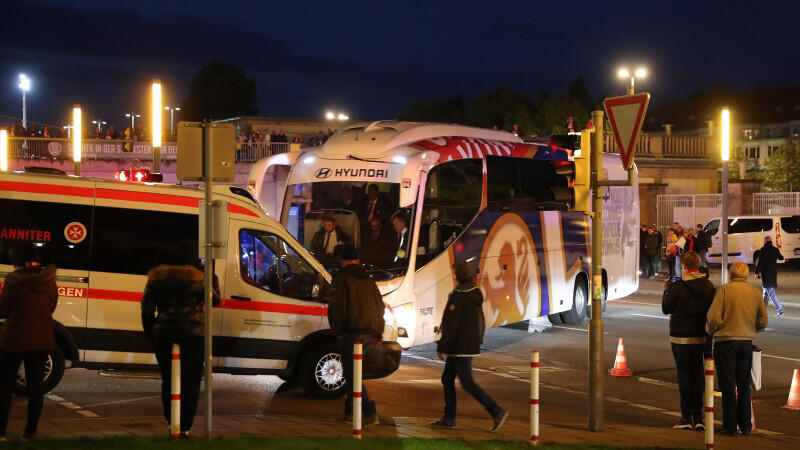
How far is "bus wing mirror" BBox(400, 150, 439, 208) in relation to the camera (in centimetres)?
1464

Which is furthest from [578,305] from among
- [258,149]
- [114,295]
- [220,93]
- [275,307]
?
[220,93]

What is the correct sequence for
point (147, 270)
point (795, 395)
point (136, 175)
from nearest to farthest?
point (147, 270) < point (795, 395) < point (136, 175)

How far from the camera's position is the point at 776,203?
4100 cm

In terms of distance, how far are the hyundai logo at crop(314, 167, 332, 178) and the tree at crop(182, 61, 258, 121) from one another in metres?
93.8

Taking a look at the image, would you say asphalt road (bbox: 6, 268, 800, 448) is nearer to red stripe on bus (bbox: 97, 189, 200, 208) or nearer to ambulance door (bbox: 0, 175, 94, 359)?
ambulance door (bbox: 0, 175, 94, 359)

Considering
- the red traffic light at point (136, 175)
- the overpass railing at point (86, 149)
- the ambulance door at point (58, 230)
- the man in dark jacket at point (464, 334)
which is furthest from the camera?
the overpass railing at point (86, 149)

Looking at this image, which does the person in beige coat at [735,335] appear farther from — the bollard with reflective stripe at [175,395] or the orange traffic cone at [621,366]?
the bollard with reflective stripe at [175,395]

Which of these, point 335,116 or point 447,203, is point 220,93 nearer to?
point 335,116

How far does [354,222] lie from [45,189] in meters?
5.01

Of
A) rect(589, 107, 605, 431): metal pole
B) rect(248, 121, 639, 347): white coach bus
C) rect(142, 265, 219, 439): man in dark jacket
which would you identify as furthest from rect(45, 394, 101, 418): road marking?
rect(589, 107, 605, 431): metal pole

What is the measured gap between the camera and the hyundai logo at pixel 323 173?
51.7ft

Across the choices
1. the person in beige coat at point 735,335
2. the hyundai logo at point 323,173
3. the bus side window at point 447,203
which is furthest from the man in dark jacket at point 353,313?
the hyundai logo at point 323,173

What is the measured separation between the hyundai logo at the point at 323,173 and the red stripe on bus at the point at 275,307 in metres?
4.00

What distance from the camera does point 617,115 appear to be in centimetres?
1034
